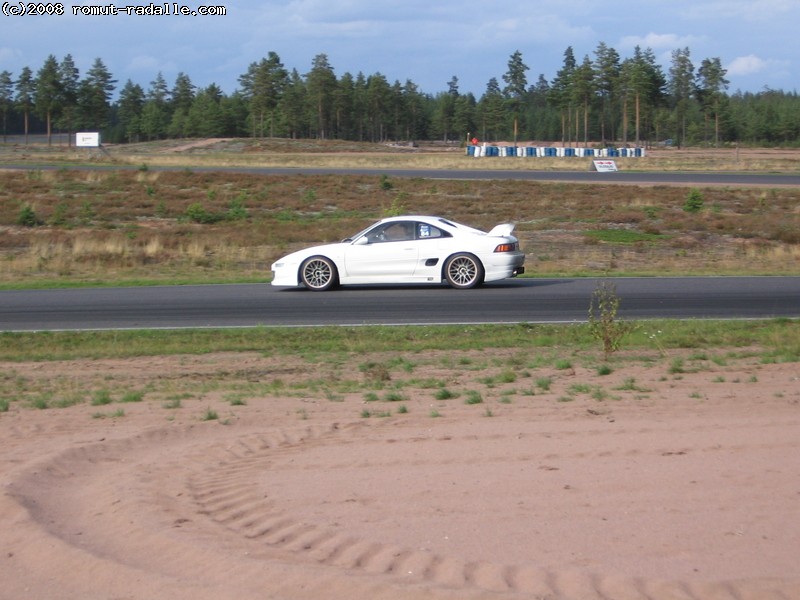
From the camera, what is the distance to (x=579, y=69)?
364 ft

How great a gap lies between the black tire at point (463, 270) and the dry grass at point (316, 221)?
4.59 meters

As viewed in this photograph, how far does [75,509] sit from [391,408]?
3302 mm

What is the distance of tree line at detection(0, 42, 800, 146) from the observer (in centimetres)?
11388

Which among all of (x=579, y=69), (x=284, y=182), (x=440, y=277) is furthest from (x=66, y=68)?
(x=440, y=277)

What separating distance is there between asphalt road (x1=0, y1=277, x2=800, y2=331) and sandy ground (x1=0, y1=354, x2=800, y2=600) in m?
6.77

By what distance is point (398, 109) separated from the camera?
483 ft

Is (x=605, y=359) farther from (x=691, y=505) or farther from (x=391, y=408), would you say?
(x=691, y=505)

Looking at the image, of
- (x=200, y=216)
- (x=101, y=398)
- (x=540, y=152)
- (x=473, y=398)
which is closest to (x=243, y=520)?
(x=473, y=398)

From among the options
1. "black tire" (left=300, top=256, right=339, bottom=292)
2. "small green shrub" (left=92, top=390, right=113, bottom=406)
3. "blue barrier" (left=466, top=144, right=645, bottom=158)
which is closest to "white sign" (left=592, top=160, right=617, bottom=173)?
"blue barrier" (left=466, top=144, right=645, bottom=158)

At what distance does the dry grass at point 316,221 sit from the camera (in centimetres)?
2548

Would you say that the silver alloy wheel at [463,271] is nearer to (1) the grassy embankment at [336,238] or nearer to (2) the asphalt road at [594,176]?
(1) the grassy embankment at [336,238]

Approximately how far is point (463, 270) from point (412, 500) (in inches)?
511

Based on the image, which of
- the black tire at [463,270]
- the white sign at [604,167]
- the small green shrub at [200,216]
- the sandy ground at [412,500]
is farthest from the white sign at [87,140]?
the sandy ground at [412,500]

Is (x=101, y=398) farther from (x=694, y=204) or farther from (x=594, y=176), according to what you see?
(x=594, y=176)
